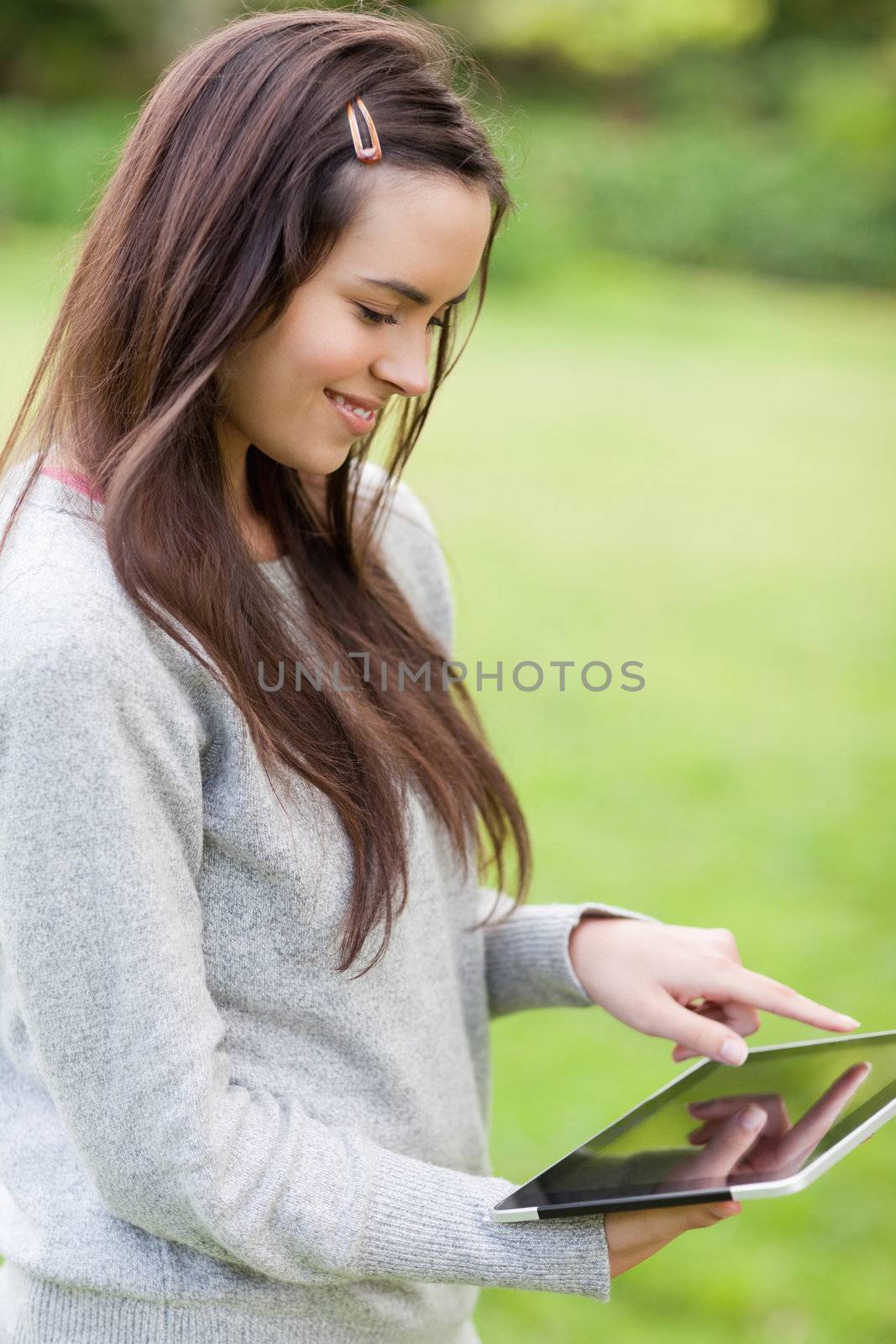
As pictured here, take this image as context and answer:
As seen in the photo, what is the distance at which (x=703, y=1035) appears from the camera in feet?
3.59

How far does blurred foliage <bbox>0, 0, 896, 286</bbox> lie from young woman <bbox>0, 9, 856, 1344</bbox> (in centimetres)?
850

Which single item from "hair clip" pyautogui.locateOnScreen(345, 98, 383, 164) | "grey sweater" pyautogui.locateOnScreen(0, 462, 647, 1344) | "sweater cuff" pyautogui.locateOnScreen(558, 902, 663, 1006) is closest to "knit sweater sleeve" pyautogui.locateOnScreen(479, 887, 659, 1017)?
"sweater cuff" pyautogui.locateOnScreen(558, 902, 663, 1006)

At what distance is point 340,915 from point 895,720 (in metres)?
3.73

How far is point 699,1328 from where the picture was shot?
6.97 ft

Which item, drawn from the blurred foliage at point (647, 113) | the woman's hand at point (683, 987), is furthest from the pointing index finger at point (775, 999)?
the blurred foliage at point (647, 113)

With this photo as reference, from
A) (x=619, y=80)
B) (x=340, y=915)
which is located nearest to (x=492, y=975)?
(x=340, y=915)

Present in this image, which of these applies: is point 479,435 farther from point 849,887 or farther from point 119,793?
point 119,793

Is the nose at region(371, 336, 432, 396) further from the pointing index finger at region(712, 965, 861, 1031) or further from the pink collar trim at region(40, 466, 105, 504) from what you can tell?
the pointing index finger at region(712, 965, 861, 1031)

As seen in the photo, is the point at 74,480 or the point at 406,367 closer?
the point at 74,480

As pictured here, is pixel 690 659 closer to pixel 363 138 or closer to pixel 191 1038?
pixel 363 138

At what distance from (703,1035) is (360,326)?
60 centimetres

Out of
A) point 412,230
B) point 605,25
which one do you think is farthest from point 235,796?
point 605,25

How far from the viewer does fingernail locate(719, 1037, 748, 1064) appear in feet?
3.53

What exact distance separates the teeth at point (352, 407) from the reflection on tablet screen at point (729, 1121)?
557 millimetres
